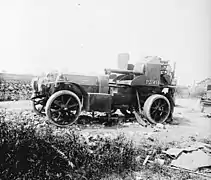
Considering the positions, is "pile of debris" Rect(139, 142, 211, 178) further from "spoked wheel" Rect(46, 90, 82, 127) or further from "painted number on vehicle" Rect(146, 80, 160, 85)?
"painted number on vehicle" Rect(146, 80, 160, 85)

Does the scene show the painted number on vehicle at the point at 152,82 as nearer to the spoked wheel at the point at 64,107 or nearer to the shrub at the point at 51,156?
the spoked wheel at the point at 64,107

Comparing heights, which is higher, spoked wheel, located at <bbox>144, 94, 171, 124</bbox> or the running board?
spoked wheel, located at <bbox>144, 94, 171, 124</bbox>

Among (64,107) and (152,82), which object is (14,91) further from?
(152,82)

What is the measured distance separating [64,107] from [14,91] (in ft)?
21.9

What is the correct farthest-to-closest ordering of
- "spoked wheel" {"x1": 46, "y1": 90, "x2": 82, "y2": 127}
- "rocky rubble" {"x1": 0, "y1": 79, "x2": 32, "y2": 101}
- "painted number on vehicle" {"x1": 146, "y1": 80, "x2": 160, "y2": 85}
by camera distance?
"rocky rubble" {"x1": 0, "y1": 79, "x2": 32, "y2": 101} → "painted number on vehicle" {"x1": 146, "y1": 80, "x2": 160, "y2": 85} → "spoked wheel" {"x1": 46, "y1": 90, "x2": 82, "y2": 127}

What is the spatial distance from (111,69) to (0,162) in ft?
15.8

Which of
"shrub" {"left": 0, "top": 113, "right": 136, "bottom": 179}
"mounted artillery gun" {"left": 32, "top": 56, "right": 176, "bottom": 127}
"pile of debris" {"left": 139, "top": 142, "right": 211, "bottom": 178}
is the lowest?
"pile of debris" {"left": 139, "top": 142, "right": 211, "bottom": 178}

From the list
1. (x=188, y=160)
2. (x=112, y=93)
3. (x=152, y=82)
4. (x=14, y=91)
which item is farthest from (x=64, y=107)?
(x=14, y=91)

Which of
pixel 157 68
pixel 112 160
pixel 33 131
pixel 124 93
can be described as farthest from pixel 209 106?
pixel 33 131

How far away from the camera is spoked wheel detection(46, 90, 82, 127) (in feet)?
20.4

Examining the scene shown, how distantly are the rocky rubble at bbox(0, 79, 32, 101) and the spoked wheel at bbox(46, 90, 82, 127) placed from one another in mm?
5261

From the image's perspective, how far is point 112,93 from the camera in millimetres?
7316

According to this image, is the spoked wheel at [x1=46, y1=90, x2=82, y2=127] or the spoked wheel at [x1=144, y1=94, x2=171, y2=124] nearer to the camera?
the spoked wheel at [x1=46, y1=90, x2=82, y2=127]

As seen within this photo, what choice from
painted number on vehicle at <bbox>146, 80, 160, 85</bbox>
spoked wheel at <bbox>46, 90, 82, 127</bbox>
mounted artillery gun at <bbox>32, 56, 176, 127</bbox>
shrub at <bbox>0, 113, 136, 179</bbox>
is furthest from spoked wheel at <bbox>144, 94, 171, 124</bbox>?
shrub at <bbox>0, 113, 136, 179</bbox>
